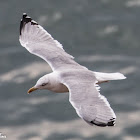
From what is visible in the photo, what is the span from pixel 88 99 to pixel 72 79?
0.68 m

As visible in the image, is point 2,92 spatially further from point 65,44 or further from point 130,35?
point 130,35

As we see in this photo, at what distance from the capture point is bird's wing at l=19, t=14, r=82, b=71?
11.6 metres

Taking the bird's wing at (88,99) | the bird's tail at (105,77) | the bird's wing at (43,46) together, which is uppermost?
the bird's wing at (43,46)

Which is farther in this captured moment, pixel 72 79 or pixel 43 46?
pixel 43 46

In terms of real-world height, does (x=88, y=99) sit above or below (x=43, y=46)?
below

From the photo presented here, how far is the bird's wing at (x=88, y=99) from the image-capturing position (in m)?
9.64

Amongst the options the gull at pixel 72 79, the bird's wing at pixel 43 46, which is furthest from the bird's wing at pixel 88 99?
the bird's wing at pixel 43 46

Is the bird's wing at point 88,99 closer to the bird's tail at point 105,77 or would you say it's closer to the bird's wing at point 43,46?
the bird's tail at point 105,77

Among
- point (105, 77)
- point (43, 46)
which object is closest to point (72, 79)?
point (105, 77)

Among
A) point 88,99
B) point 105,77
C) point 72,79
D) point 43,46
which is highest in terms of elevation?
point 43,46

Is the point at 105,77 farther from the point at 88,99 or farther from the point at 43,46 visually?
the point at 43,46

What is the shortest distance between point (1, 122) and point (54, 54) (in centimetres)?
284

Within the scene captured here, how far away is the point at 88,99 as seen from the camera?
10.1m

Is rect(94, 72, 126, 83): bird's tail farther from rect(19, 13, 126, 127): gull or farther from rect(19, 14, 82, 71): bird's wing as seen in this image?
rect(19, 14, 82, 71): bird's wing
